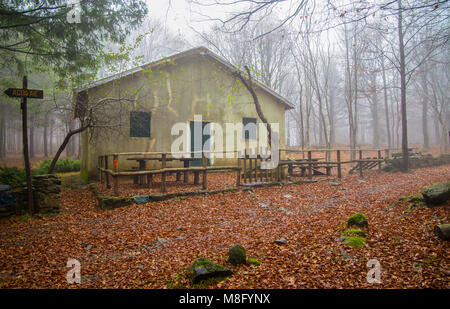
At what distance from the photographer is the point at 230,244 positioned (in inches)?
176

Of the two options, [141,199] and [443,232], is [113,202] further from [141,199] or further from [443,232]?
→ [443,232]

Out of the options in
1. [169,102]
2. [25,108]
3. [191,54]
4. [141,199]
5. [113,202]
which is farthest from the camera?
[191,54]

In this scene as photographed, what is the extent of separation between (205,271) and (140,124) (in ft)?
30.6

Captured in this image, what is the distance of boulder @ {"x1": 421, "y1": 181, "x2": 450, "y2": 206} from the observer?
472cm

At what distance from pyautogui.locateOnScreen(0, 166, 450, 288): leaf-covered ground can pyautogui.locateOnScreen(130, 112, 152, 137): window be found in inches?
181

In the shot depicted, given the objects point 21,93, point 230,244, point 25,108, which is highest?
point 21,93

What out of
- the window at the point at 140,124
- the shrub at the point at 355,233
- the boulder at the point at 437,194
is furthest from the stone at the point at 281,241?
the window at the point at 140,124

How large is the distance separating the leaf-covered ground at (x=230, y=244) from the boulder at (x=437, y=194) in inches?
7.0

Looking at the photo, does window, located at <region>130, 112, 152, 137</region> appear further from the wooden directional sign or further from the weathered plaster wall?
the wooden directional sign

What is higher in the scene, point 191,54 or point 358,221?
point 191,54

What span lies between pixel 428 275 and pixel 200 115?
11114mm

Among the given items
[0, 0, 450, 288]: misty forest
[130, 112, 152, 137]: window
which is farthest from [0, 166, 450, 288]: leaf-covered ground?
[130, 112, 152, 137]: window

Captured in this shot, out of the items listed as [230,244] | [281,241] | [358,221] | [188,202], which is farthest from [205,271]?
[188,202]
